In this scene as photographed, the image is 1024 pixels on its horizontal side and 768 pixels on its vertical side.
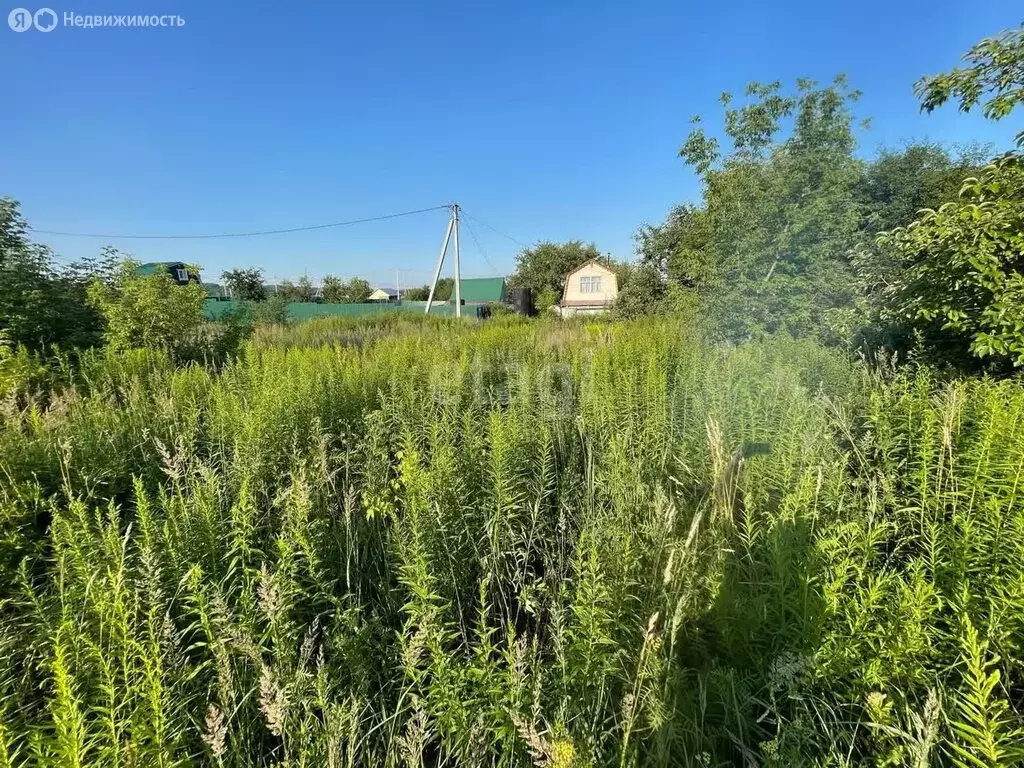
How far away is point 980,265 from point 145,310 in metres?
9.76

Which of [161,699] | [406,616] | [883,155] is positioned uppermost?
[883,155]

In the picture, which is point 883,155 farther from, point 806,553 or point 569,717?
point 569,717

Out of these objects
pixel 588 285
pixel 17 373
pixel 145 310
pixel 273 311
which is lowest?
pixel 17 373

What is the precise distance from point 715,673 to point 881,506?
1.37 m

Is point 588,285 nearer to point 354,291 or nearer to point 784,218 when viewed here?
point 354,291

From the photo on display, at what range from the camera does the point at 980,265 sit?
3395 mm

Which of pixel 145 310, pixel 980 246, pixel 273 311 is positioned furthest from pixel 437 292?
pixel 980 246

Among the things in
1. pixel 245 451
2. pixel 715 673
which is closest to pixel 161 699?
pixel 715 673

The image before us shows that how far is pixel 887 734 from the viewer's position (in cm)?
109

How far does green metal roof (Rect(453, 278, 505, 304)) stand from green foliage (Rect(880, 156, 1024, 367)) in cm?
4647

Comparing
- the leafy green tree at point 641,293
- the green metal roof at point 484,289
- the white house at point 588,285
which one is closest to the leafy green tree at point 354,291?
the green metal roof at point 484,289

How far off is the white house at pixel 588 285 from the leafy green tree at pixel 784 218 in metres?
35.8

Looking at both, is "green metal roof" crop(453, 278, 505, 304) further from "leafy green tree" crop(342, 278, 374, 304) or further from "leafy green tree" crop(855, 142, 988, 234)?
"leafy green tree" crop(855, 142, 988, 234)

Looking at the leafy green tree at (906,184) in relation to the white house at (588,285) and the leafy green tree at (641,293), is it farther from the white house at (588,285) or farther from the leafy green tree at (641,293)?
the white house at (588,285)
